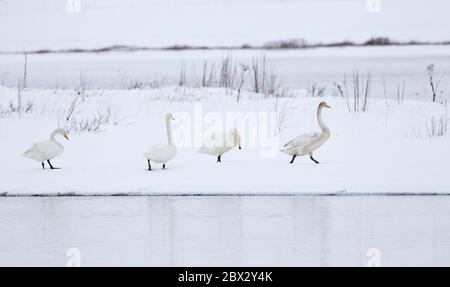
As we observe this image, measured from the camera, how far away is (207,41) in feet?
65.2

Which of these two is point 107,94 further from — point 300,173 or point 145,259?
point 145,259

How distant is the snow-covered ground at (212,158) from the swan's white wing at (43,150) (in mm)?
213

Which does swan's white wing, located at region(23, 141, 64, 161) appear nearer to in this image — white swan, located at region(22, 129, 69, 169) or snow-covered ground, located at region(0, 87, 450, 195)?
white swan, located at region(22, 129, 69, 169)

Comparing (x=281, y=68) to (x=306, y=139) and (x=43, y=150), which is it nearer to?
(x=306, y=139)

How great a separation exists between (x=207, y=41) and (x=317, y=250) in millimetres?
14019

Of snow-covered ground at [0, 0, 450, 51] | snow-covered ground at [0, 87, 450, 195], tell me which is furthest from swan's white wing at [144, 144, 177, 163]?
snow-covered ground at [0, 0, 450, 51]

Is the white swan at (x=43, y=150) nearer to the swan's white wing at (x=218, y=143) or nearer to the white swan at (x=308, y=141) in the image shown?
the swan's white wing at (x=218, y=143)

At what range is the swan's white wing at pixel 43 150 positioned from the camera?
384 inches

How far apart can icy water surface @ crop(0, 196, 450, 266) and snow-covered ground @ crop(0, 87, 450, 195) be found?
0.53m

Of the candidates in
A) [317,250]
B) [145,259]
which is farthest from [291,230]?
[145,259]

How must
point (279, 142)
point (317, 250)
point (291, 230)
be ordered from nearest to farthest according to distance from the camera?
1. point (317, 250)
2. point (291, 230)
3. point (279, 142)

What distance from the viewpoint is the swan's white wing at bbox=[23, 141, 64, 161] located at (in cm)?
974

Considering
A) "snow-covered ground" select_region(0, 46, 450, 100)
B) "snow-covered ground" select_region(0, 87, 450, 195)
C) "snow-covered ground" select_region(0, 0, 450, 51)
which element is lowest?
"snow-covered ground" select_region(0, 87, 450, 195)

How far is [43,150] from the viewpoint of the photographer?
384 inches
